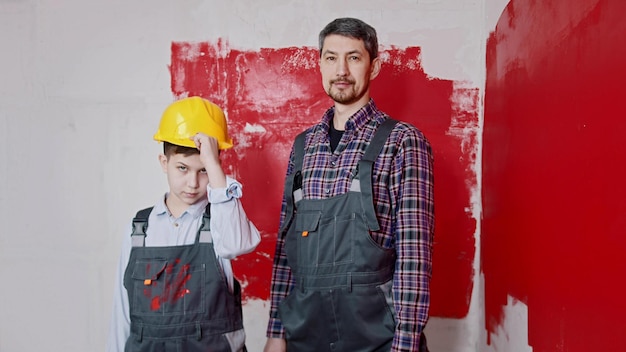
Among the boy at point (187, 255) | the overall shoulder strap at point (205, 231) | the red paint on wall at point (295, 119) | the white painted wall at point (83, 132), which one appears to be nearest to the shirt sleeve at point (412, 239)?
the boy at point (187, 255)

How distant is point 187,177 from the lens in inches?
67.1

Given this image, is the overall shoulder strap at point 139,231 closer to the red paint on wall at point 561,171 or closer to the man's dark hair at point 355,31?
the man's dark hair at point 355,31

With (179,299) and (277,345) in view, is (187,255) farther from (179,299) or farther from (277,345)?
(277,345)

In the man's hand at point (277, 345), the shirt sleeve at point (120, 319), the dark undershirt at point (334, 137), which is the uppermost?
the dark undershirt at point (334, 137)

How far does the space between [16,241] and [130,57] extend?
0.94 m

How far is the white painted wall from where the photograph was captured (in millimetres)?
2373

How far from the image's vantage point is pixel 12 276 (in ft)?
8.16

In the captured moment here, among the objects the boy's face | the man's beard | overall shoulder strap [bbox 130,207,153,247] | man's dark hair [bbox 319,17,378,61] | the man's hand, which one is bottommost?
the man's hand

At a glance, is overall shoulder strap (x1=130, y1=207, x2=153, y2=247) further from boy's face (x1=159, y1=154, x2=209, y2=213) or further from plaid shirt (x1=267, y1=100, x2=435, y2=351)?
plaid shirt (x1=267, y1=100, x2=435, y2=351)

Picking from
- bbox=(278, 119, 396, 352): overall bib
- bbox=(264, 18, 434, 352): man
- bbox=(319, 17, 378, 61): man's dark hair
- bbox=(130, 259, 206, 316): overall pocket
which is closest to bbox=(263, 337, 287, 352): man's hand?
bbox=(264, 18, 434, 352): man

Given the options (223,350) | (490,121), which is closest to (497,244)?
(490,121)


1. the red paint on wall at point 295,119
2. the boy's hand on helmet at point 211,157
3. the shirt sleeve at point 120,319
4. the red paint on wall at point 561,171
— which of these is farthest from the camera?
the red paint on wall at point 295,119

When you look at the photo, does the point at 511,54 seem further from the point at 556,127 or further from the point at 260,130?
the point at 260,130

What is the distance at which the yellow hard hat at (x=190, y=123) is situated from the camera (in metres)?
1.76
